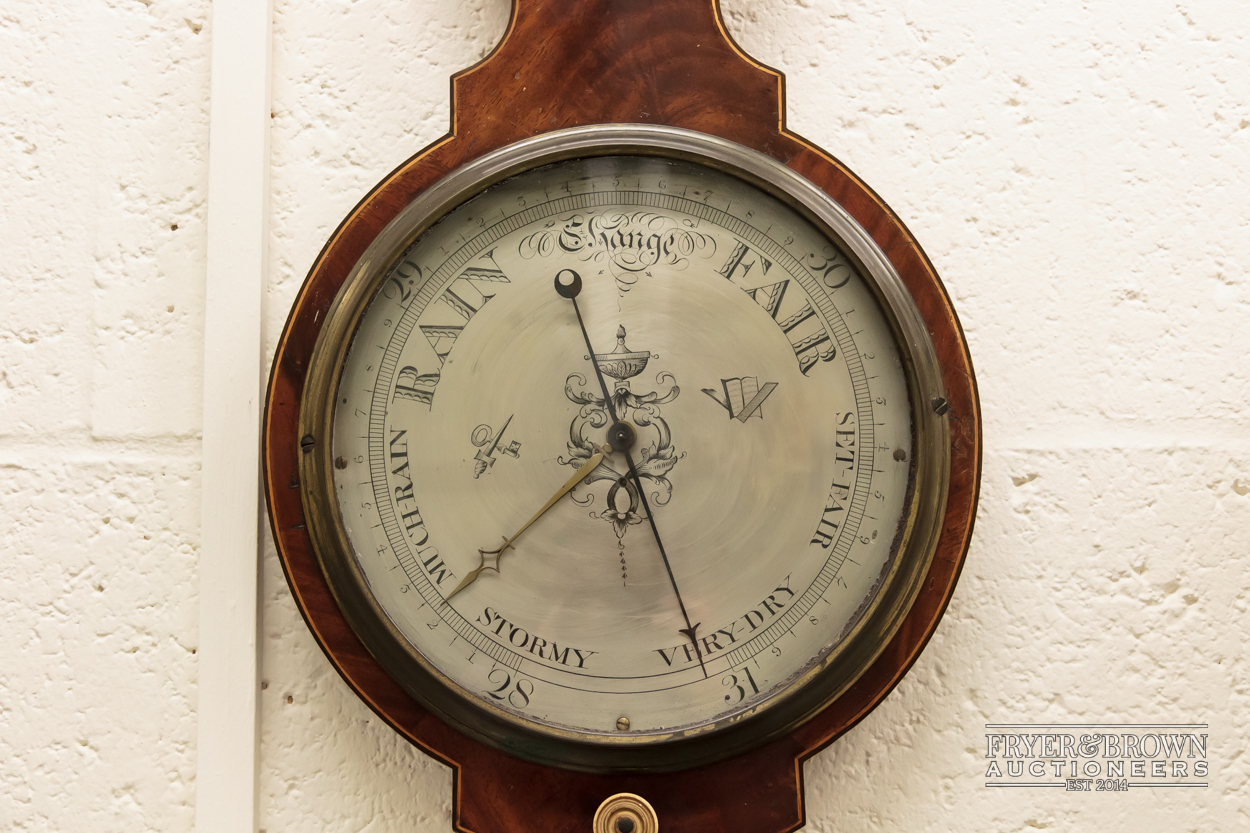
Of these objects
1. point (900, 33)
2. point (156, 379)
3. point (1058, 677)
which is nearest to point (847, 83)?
point (900, 33)

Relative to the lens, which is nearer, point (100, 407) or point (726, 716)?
point (726, 716)

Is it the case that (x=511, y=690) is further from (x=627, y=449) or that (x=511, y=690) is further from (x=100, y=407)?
(x=100, y=407)

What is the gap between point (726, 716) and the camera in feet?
2.12

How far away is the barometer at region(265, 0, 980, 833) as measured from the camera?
25.9 inches

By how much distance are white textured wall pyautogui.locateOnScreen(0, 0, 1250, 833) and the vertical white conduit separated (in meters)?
0.02

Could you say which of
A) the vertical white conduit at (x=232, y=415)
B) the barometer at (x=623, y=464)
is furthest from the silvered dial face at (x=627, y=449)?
the vertical white conduit at (x=232, y=415)

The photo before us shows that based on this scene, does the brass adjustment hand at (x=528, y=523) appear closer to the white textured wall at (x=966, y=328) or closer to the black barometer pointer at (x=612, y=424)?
the black barometer pointer at (x=612, y=424)

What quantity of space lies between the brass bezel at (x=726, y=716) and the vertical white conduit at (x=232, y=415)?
0.49ft

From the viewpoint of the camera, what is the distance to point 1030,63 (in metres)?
0.79

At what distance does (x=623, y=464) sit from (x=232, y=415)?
365 millimetres

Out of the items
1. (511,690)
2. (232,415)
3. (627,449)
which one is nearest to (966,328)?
(627,449)

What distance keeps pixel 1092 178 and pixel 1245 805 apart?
1.88 ft

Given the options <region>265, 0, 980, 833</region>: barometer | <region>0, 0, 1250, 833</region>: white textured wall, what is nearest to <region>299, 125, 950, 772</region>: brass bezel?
<region>265, 0, 980, 833</region>: barometer

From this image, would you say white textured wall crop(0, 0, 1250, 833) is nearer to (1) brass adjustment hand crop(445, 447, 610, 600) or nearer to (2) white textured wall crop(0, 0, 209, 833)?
(2) white textured wall crop(0, 0, 209, 833)
